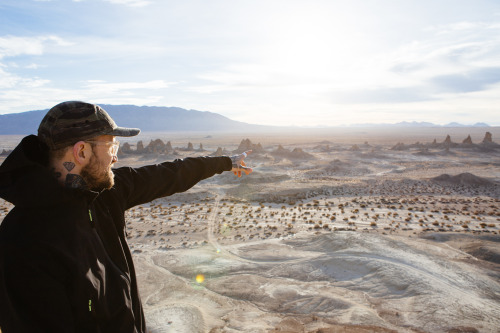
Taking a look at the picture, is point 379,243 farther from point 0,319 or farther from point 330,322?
point 0,319

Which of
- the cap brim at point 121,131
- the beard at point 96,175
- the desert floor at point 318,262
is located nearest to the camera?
the beard at point 96,175

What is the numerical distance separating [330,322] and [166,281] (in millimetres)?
5300

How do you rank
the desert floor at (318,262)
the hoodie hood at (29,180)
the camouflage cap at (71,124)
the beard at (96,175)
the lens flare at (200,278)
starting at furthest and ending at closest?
the lens flare at (200,278), the desert floor at (318,262), the beard at (96,175), the camouflage cap at (71,124), the hoodie hood at (29,180)

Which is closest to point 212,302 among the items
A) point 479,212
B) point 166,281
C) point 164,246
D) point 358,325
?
point 166,281

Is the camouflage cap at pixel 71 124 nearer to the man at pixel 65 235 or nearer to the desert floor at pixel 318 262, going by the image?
the man at pixel 65 235

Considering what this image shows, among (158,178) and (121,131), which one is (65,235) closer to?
(121,131)

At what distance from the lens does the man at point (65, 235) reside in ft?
5.47

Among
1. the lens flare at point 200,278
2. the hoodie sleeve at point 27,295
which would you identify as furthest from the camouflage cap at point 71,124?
the lens flare at point 200,278

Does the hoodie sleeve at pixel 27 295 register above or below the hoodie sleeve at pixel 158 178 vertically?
below

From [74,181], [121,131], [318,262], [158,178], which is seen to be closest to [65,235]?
[74,181]

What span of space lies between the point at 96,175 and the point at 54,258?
1.95ft

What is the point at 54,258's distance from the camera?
1.75 meters

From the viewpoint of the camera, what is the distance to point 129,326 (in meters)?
2.17

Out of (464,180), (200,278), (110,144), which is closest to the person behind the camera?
(110,144)
